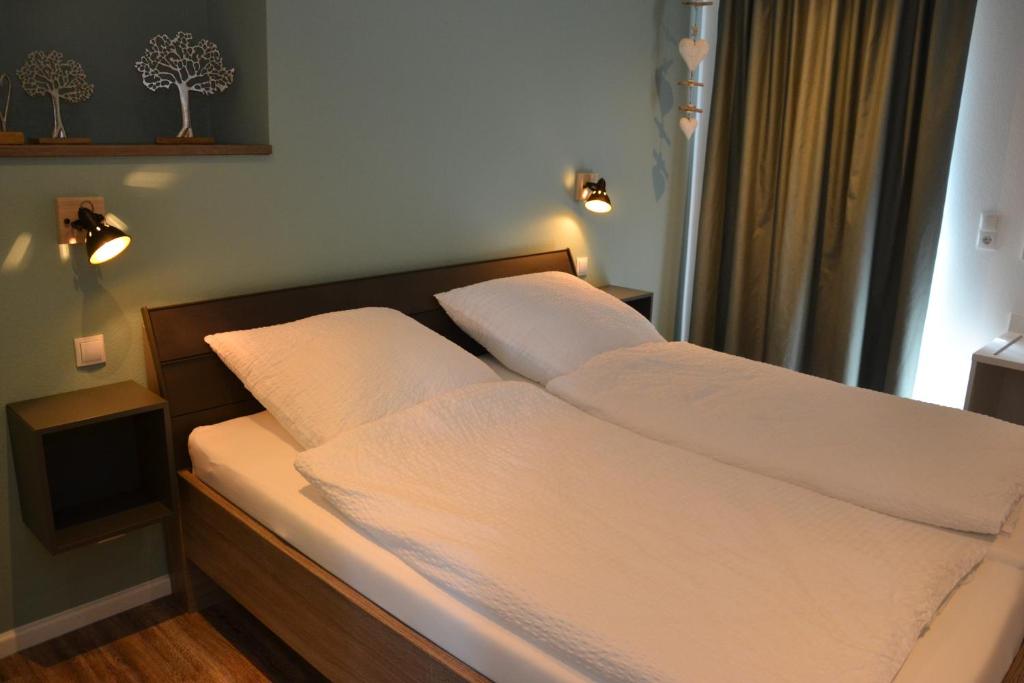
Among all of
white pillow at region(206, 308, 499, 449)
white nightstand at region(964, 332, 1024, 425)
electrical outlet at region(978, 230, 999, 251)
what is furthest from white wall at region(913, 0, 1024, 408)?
white pillow at region(206, 308, 499, 449)

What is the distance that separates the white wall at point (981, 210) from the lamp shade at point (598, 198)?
1.45 meters

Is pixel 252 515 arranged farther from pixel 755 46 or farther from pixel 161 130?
pixel 755 46

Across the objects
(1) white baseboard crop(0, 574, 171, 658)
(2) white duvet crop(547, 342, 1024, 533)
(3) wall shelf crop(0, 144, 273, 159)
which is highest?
(3) wall shelf crop(0, 144, 273, 159)

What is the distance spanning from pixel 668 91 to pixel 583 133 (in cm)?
63

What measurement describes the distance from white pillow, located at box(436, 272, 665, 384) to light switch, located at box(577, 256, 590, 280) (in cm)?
50

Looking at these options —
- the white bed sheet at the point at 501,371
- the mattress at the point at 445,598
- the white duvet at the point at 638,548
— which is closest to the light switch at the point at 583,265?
the white bed sheet at the point at 501,371

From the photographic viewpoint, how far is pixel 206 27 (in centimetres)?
263

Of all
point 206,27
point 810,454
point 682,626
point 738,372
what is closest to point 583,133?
point 738,372

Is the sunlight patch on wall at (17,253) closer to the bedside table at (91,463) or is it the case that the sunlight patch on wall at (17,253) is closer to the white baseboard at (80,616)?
the bedside table at (91,463)

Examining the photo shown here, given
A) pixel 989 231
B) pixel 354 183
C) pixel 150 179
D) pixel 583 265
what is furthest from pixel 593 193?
pixel 150 179

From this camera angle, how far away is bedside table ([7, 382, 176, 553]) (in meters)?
2.05

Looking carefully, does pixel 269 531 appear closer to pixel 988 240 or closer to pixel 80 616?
pixel 80 616

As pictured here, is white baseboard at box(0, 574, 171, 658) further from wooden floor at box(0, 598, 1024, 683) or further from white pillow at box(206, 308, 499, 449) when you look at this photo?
white pillow at box(206, 308, 499, 449)

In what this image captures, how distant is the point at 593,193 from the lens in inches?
135
